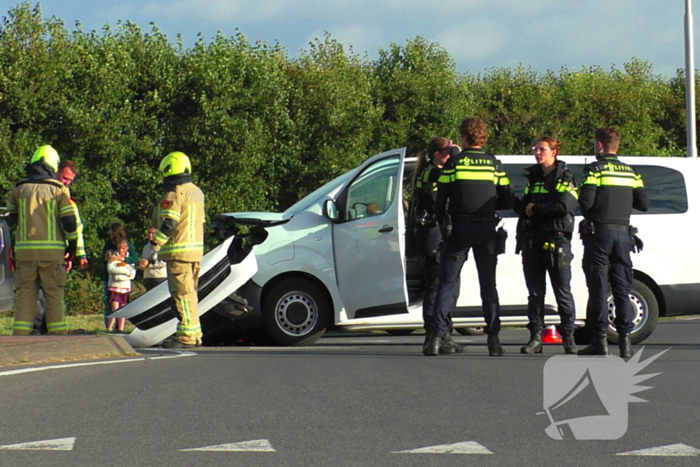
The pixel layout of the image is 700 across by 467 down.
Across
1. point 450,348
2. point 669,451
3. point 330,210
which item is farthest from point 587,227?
point 669,451

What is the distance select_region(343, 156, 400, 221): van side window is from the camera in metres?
10.8

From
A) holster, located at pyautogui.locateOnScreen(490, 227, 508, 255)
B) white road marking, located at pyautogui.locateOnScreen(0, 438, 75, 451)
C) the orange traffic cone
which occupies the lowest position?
the orange traffic cone

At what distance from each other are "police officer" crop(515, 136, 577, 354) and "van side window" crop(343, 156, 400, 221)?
6.62 feet

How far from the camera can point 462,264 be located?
8.83 metres

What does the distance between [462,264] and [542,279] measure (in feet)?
2.37

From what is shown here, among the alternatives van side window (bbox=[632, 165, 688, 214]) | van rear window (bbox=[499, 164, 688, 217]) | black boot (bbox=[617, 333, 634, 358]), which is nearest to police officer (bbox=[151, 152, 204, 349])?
van rear window (bbox=[499, 164, 688, 217])

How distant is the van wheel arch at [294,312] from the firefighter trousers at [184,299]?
1011 mm

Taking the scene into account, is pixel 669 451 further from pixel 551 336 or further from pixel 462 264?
pixel 551 336

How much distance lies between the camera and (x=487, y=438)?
5094 mm

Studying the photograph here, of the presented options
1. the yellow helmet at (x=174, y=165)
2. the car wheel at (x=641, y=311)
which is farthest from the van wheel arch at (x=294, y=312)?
the car wheel at (x=641, y=311)

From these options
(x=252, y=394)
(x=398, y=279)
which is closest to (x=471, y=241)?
(x=398, y=279)

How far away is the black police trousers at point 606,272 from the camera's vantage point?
875 cm

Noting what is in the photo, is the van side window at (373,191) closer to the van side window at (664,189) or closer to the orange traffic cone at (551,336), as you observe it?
the orange traffic cone at (551,336)

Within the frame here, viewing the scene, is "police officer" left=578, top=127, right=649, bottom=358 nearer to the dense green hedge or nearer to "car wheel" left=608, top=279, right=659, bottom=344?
"car wheel" left=608, top=279, right=659, bottom=344
